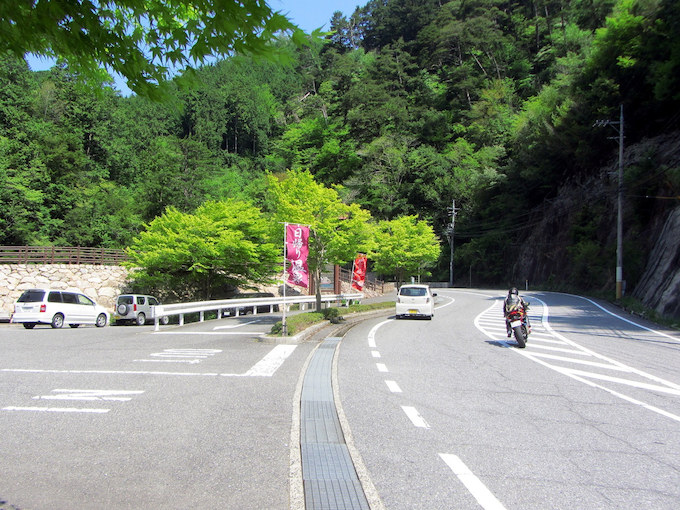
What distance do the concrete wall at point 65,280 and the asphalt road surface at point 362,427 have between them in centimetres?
1925

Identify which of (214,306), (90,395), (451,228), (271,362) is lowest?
(271,362)

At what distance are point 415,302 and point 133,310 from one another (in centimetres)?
1373

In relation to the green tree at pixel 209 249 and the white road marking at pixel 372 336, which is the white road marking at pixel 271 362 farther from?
the green tree at pixel 209 249

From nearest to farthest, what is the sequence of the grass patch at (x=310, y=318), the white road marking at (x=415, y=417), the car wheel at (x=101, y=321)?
the white road marking at (x=415, y=417)
the grass patch at (x=310, y=318)
the car wheel at (x=101, y=321)

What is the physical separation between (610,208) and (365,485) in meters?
47.6

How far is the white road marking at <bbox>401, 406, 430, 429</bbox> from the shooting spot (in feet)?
19.0

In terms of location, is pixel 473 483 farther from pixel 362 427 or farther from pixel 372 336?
pixel 372 336

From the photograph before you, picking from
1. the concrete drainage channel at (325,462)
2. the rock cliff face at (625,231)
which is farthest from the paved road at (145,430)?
the rock cliff face at (625,231)

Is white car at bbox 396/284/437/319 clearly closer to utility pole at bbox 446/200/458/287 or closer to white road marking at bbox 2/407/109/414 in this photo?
white road marking at bbox 2/407/109/414

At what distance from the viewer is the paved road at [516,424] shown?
388 cm

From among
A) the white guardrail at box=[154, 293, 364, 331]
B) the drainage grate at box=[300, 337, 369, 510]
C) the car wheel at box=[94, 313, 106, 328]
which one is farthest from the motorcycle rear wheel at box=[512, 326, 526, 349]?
the car wheel at box=[94, 313, 106, 328]

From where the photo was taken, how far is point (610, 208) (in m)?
44.0

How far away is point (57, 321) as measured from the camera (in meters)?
19.6

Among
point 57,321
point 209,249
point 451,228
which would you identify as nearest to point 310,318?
point 209,249
